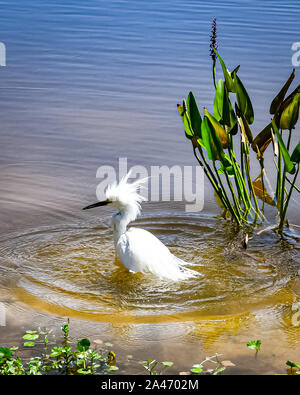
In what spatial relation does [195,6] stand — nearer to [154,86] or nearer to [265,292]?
[154,86]

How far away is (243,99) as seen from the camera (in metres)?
5.28

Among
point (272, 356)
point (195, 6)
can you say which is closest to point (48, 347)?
point (272, 356)

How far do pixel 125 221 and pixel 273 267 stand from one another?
1.41 m

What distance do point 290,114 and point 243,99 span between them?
46 centimetres

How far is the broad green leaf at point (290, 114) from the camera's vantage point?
16.4 ft

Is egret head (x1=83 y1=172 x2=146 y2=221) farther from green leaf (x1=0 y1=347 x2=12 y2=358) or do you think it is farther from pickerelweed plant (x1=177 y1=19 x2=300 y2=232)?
green leaf (x1=0 y1=347 x2=12 y2=358)

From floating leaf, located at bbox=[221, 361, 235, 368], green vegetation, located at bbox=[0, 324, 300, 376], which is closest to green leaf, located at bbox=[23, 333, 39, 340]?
green vegetation, located at bbox=[0, 324, 300, 376]

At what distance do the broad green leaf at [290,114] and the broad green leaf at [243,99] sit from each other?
334 mm

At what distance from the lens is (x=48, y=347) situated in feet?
12.3

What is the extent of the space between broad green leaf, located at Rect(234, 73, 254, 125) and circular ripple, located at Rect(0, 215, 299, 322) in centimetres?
120

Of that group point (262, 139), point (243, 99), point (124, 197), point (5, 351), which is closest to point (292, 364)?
A: point (5, 351)

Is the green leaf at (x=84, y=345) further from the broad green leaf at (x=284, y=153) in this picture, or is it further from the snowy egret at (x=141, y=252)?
the broad green leaf at (x=284, y=153)

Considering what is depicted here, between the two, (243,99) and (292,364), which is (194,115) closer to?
(243,99)

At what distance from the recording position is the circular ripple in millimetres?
4441
